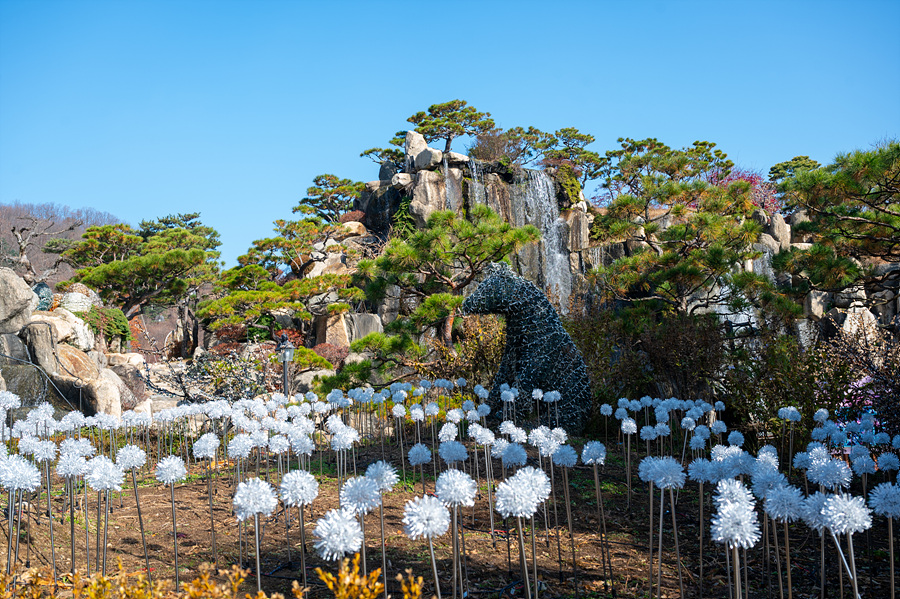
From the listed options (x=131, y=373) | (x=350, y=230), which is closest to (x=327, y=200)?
(x=350, y=230)

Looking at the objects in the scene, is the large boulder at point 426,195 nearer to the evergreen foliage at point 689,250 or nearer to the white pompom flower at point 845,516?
the evergreen foliage at point 689,250

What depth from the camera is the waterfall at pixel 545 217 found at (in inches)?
816

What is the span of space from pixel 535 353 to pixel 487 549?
372cm

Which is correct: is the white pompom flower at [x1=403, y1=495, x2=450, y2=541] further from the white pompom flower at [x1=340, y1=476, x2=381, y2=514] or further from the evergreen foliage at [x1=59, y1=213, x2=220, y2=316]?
the evergreen foliage at [x1=59, y1=213, x2=220, y2=316]

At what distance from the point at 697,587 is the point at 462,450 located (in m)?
1.42

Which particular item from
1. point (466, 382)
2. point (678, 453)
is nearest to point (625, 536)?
point (678, 453)

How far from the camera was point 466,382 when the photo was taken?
862 centimetres

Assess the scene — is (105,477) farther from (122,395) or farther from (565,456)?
(122,395)

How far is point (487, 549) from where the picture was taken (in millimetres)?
3588

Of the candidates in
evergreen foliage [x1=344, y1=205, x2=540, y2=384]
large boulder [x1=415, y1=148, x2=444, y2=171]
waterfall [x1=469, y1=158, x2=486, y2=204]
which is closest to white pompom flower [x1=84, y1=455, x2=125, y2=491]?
evergreen foliage [x1=344, y1=205, x2=540, y2=384]

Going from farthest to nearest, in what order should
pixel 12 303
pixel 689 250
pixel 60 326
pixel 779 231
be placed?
pixel 779 231, pixel 60 326, pixel 689 250, pixel 12 303

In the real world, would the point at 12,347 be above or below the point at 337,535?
above

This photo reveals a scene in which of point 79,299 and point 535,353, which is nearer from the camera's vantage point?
point 535,353

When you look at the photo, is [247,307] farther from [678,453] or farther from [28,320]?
[678,453]
